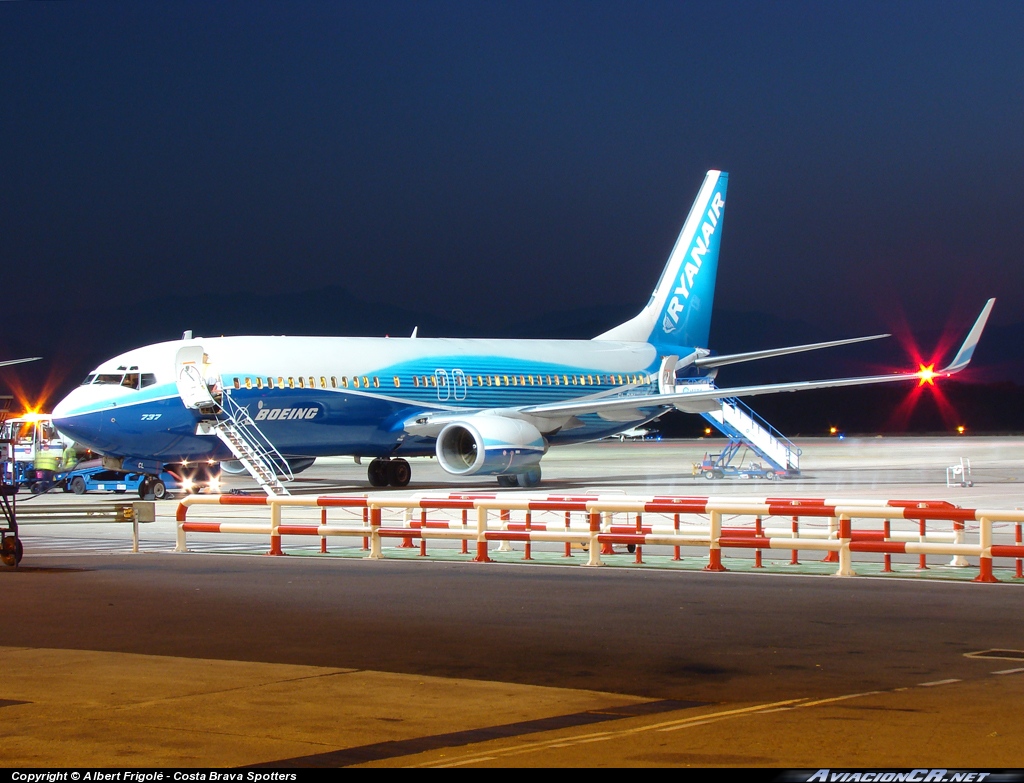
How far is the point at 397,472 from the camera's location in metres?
38.0

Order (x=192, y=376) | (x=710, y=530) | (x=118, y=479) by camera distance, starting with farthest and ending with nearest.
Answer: (x=118, y=479) < (x=192, y=376) < (x=710, y=530)

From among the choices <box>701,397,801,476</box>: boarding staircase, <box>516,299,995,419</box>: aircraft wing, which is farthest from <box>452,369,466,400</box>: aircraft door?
<box>701,397,801,476</box>: boarding staircase

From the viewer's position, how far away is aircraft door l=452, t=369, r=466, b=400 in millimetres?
37062

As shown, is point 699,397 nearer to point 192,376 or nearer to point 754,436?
point 754,436

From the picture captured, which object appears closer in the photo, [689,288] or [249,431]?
[249,431]

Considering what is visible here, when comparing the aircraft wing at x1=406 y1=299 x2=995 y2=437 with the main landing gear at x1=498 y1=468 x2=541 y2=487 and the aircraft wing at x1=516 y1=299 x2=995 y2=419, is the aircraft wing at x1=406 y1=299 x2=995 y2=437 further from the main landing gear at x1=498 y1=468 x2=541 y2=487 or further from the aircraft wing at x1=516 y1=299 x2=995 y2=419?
the main landing gear at x1=498 y1=468 x2=541 y2=487

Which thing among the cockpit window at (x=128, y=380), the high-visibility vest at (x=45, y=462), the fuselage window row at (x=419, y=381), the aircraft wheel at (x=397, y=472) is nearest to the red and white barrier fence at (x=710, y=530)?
the cockpit window at (x=128, y=380)

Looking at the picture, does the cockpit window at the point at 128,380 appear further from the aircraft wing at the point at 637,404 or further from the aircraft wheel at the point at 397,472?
the aircraft wheel at the point at 397,472

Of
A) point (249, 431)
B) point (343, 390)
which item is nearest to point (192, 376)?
point (249, 431)

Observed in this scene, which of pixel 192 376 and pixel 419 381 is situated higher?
pixel 192 376

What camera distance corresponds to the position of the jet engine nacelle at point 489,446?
3369 cm

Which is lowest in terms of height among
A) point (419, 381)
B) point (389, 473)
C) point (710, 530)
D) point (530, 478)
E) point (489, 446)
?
point (530, 478)

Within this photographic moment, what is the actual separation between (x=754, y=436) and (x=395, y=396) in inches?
500

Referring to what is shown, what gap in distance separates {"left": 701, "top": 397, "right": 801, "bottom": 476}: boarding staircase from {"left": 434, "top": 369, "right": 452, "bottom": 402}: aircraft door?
30.8 ft
